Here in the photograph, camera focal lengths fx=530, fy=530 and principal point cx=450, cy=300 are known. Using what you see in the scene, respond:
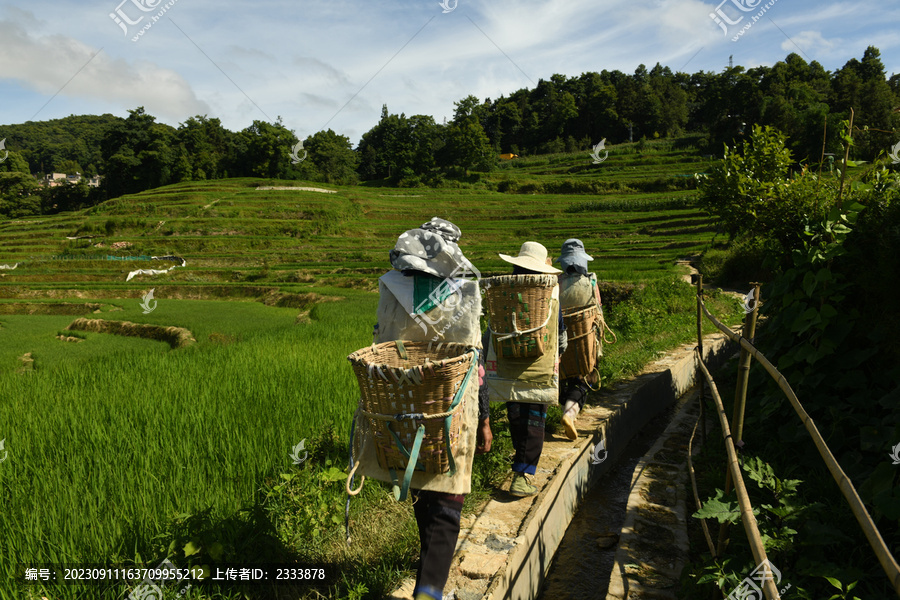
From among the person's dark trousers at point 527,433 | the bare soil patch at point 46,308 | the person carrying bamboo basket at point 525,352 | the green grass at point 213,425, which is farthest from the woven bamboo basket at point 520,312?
the bare soil patch at point 46,308

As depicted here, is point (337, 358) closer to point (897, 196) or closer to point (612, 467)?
point (612, 467)

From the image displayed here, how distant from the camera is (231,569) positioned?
216cm

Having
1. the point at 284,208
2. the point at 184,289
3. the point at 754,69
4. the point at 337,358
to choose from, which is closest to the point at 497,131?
the point at 754,69

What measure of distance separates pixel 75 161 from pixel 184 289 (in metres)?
69.5

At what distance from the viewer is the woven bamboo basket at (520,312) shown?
2941 millimetres

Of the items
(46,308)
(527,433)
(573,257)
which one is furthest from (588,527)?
(46,308)

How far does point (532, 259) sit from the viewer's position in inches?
126

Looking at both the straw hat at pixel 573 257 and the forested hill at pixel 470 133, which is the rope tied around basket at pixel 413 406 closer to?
the straw hat at pixel 573 257

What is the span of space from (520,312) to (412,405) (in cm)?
134

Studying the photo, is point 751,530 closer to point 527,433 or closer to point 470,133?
point 527,433

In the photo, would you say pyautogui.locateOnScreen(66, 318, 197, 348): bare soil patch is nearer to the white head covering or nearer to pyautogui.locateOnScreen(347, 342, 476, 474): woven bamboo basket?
the white head covering

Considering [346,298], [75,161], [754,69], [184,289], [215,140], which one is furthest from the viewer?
[75,161]

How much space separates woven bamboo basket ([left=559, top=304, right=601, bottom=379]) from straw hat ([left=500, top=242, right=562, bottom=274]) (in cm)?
59

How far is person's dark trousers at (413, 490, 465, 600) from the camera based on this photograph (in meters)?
1.92
